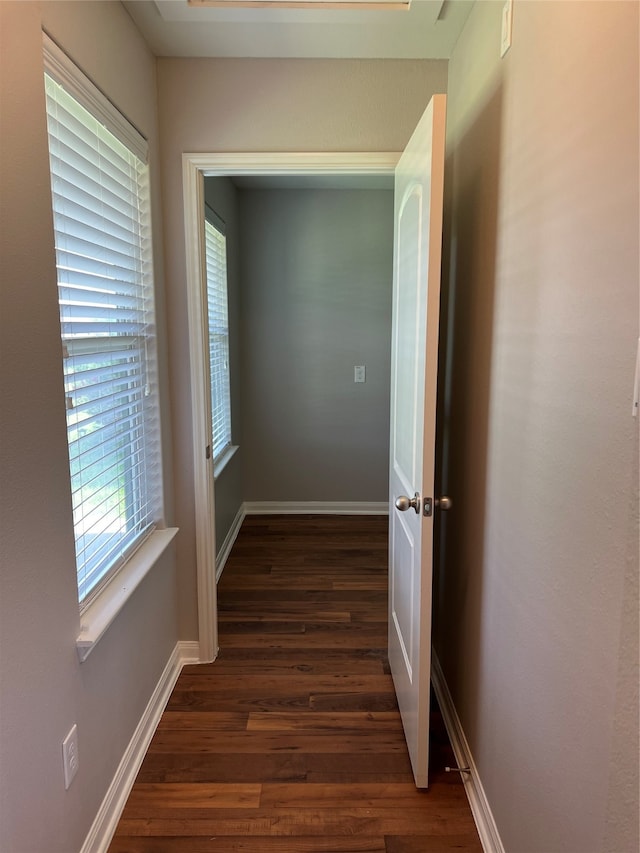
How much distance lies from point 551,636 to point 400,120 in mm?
1893

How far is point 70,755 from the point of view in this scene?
1.32 m

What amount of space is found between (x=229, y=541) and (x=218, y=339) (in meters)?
1.36

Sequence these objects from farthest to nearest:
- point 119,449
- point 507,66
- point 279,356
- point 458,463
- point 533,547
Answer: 1. point 279,356
2. point 458,463
3. point 119,449
4. point 507,66
5. point 533,547

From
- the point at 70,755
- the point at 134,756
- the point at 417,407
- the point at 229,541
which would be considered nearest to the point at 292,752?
the point at 134,756

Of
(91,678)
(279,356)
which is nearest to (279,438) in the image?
(279,356)

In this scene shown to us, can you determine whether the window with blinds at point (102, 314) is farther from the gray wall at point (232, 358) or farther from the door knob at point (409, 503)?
the gray wall at point (232, 358)

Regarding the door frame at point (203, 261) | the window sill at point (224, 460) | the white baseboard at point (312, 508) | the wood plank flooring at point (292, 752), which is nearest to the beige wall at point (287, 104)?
the door frame at point (203, 261)

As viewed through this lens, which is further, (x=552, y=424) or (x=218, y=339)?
(x=218, y=339)

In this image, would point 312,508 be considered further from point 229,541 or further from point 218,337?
point 218,337

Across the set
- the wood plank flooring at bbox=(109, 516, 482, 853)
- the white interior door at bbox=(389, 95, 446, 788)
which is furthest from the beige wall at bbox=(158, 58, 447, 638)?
the wood plank flooring at bbox=(109, 516, 482, 853)

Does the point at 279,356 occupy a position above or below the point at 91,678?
above

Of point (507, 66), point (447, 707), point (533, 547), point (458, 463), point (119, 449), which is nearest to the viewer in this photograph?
point (533, 547)

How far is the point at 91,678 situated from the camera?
1.46 m

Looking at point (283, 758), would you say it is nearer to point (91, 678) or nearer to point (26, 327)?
point (91, 678)
